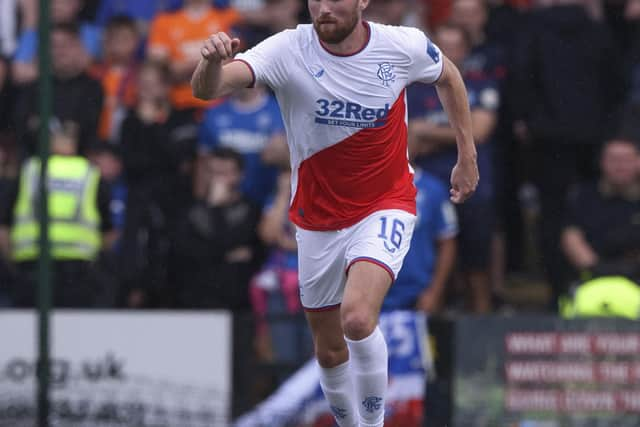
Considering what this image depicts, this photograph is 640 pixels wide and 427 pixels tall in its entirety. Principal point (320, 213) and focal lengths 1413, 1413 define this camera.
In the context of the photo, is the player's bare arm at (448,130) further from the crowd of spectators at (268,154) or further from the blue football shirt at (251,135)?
the blue football shirt at (251,135)

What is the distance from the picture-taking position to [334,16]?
674 centimetres

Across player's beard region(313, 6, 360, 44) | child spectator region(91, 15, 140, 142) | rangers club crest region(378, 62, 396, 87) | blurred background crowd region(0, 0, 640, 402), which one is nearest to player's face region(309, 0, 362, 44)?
player's beard region(313, 6, 360, 44)

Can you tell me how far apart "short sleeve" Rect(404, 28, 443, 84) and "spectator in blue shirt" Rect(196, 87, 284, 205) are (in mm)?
4021

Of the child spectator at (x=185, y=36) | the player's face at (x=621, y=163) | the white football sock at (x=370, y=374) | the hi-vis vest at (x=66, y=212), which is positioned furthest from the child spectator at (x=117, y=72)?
the white football sock at (x=370, y=374)

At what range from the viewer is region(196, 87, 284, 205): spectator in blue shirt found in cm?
1117

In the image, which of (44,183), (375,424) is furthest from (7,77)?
(375,424)

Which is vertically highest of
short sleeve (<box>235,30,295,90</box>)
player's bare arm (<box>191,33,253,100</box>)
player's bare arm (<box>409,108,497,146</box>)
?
player's bare arm (<box>409,108,497,146</box>)

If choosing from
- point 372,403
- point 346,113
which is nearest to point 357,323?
point 372,403

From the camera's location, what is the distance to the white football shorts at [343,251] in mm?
6895

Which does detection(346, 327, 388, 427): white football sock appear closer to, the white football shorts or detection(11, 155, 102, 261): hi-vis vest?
the white football shorts

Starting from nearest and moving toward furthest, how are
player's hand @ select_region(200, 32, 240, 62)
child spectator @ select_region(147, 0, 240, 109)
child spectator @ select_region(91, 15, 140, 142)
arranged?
player's hand @ select_region(200, 32, 240, 62) → child spectator @ select_region(147, 0, 240, 109) → child spectator @ select_region(91, 15, 140, 142)

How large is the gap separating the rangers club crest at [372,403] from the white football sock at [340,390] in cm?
35

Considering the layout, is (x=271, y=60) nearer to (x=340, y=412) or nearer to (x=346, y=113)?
(x=346, y=113)

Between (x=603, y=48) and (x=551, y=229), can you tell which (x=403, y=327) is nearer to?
(x=551, y=229)
